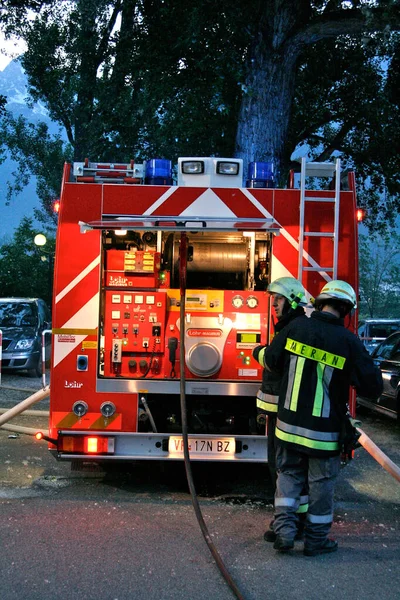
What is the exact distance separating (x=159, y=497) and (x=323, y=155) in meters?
16.1

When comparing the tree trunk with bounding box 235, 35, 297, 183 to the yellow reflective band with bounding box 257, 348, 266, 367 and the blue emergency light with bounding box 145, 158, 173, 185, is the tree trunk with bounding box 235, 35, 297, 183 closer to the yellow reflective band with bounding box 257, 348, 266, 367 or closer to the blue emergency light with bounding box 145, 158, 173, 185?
the blue emergency light with bounding box 145, 158, 173, 185

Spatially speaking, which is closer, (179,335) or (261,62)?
(179,335)

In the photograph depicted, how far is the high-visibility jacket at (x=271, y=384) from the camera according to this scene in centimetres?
561

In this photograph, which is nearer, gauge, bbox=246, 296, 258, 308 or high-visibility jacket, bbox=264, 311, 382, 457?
high-visibility jacket, bbox=264, 311, 382, 457

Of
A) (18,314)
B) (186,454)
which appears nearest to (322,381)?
(186,454)

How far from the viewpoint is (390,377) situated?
11.1 metres

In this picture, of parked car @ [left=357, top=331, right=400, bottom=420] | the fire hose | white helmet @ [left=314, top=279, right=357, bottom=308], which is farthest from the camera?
parked car @ [left=357, top=331, right=400, bottom=420]

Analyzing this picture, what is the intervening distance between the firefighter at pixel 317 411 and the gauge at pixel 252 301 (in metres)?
1.24

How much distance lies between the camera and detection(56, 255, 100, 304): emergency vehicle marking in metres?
6.22

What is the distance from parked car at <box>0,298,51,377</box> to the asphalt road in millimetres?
7827

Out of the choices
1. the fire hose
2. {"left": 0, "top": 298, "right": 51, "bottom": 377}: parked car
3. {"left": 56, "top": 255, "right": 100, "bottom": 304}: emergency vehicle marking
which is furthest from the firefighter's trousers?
{"left": 0, "top": 298, "right": 51, "bottom": 377}: parked car

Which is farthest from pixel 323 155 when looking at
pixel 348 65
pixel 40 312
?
pixel 40 312

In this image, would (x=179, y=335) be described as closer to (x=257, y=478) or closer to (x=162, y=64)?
(x=257, y=478)

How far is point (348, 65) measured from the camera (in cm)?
1838
